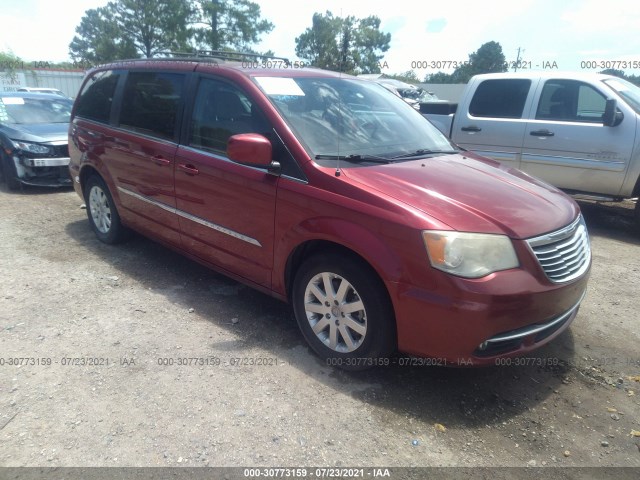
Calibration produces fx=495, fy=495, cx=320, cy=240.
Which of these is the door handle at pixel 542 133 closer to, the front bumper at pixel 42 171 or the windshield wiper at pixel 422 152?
the windshield wiper at pixel 422 152

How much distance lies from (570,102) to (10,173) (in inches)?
324

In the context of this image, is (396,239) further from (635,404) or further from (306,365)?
(635,404)

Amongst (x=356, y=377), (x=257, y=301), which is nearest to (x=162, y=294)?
(x=257, y=301)

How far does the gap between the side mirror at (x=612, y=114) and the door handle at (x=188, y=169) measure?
4.97m

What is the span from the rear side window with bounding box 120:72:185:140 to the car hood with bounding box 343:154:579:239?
5.99 feet

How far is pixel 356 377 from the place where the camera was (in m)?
3.08

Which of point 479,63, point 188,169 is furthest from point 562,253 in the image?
point 479,63

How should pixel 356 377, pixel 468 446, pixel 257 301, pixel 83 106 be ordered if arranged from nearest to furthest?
pixel 468 446 < pixel 356 377 < pixel 257 301 < pixel 83 106

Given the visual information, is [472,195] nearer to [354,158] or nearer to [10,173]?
[354,158]

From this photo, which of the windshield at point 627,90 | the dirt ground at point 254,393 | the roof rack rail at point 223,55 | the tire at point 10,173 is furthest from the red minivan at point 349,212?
the tire at point 10,173

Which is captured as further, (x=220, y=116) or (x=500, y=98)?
(x=500, y=98)

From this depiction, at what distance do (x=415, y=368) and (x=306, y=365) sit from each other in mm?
707

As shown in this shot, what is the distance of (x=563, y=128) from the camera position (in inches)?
248

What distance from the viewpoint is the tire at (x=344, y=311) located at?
2.81 m
